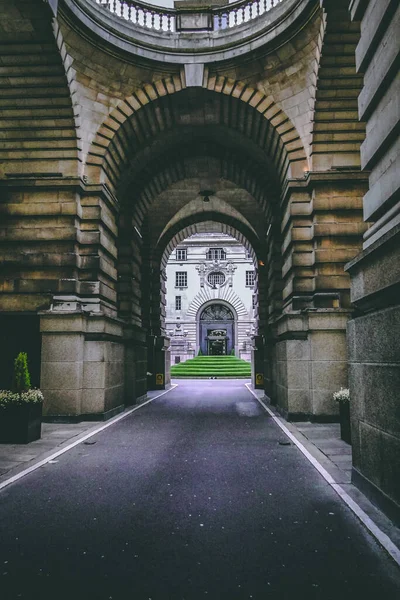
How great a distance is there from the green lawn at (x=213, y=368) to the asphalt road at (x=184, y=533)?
30.0 meters

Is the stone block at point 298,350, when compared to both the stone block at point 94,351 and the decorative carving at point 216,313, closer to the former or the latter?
the stone block at point 94,351

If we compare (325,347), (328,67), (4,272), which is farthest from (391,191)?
(4,272)

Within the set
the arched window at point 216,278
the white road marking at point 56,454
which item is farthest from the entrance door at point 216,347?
the white road marking at point 56,454

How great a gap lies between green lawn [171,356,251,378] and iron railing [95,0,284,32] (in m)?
28.1

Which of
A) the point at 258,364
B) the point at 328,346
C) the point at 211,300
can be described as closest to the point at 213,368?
the point at 258,364

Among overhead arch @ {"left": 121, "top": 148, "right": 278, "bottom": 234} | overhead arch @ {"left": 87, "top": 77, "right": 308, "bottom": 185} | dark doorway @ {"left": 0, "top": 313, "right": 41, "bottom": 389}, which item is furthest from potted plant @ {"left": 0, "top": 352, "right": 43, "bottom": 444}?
overhead arch @ {"left": 121, "top": 148, "right": 278, "bottom": 234}

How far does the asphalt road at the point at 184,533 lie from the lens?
12.6 ft

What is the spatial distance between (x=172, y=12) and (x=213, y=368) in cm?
3107

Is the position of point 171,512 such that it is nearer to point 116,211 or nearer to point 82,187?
point 82,187

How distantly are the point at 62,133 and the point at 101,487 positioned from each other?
448 inches

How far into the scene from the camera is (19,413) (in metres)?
10.0

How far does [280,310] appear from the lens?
17719 millimetres

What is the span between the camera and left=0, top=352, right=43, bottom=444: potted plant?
10.0m

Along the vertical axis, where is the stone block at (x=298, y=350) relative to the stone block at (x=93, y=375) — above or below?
above
